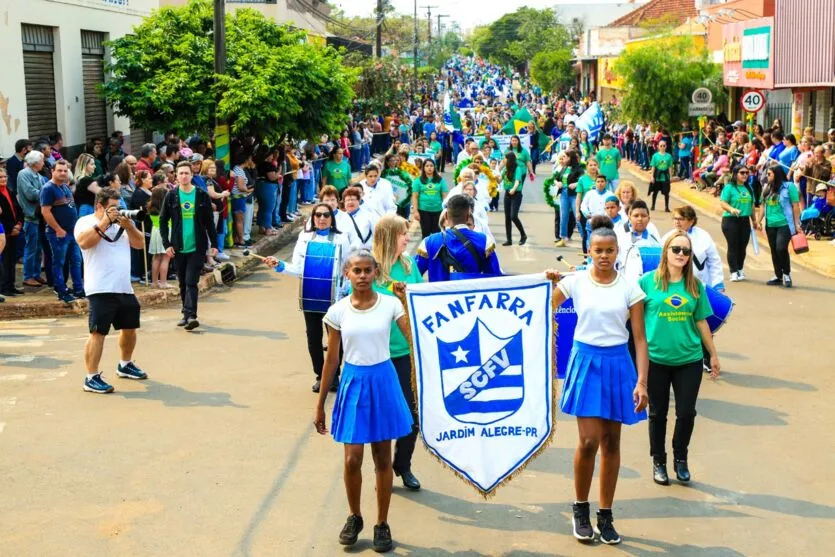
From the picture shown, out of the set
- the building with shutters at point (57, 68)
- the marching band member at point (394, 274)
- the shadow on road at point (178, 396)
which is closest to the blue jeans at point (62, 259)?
the shadow on road at point (178, 396)

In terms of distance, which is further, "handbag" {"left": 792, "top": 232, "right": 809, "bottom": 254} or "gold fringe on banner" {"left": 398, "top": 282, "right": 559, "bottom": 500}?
"handbag" {"left": 792, "top": 232, "right": 809, "bottom": 254}

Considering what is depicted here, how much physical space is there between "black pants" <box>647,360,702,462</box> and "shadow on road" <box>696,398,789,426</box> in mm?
1644

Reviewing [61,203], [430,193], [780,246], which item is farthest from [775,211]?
[61,203]

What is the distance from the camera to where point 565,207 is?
760 inches

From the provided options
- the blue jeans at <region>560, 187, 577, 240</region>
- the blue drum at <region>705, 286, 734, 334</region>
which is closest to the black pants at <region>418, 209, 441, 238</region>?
the blue jeans at <region>560, 187, 577, 240</region>

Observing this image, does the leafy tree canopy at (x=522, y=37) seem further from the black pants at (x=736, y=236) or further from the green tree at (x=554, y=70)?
the black pants at (x=736, y=236)

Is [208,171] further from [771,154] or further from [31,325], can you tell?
[771,154]

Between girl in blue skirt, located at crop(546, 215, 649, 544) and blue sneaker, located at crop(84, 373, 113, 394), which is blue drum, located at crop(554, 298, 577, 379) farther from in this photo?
blue sneaker, located at crop(84, 373, 113, 394)

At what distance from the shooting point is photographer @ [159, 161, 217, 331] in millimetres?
12805

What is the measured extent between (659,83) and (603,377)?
28.6 meters

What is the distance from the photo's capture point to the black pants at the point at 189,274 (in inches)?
506

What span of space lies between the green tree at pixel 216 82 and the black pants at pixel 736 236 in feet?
26.1

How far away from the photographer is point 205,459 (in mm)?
8336

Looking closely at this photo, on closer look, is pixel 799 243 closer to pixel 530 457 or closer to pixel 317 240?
pixel 317 240
